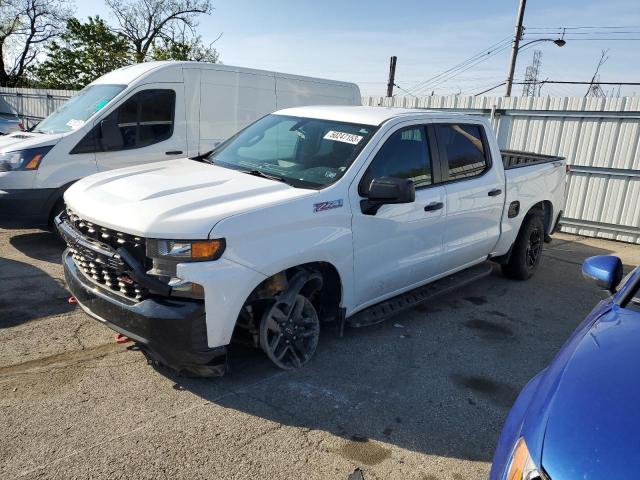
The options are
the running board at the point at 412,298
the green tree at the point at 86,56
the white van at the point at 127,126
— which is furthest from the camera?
the green tree at the point at 86,56

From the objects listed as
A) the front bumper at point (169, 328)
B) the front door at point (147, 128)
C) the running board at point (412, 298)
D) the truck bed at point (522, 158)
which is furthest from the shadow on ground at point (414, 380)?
the front door at point (147, 128)

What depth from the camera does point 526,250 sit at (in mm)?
6367

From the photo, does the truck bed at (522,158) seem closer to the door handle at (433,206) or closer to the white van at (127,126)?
the door handle at (433,206)

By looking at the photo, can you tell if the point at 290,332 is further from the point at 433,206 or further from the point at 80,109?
the point at 80,109

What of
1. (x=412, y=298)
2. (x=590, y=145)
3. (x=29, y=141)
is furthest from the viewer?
(x=590, y=145)

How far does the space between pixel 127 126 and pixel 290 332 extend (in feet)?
14.5

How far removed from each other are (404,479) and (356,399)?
0.78 m

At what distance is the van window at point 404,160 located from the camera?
161 inches

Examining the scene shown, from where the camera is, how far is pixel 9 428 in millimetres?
2988

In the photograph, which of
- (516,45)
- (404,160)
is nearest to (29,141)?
(404,160)

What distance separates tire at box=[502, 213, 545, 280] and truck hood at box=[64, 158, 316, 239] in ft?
12.0

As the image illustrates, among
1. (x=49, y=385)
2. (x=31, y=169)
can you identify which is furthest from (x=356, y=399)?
(x=31, y=169)

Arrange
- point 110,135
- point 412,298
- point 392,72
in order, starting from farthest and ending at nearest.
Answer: point 392,72, point 110,135, point 412,298

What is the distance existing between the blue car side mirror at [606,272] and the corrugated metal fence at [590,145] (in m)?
7.50
